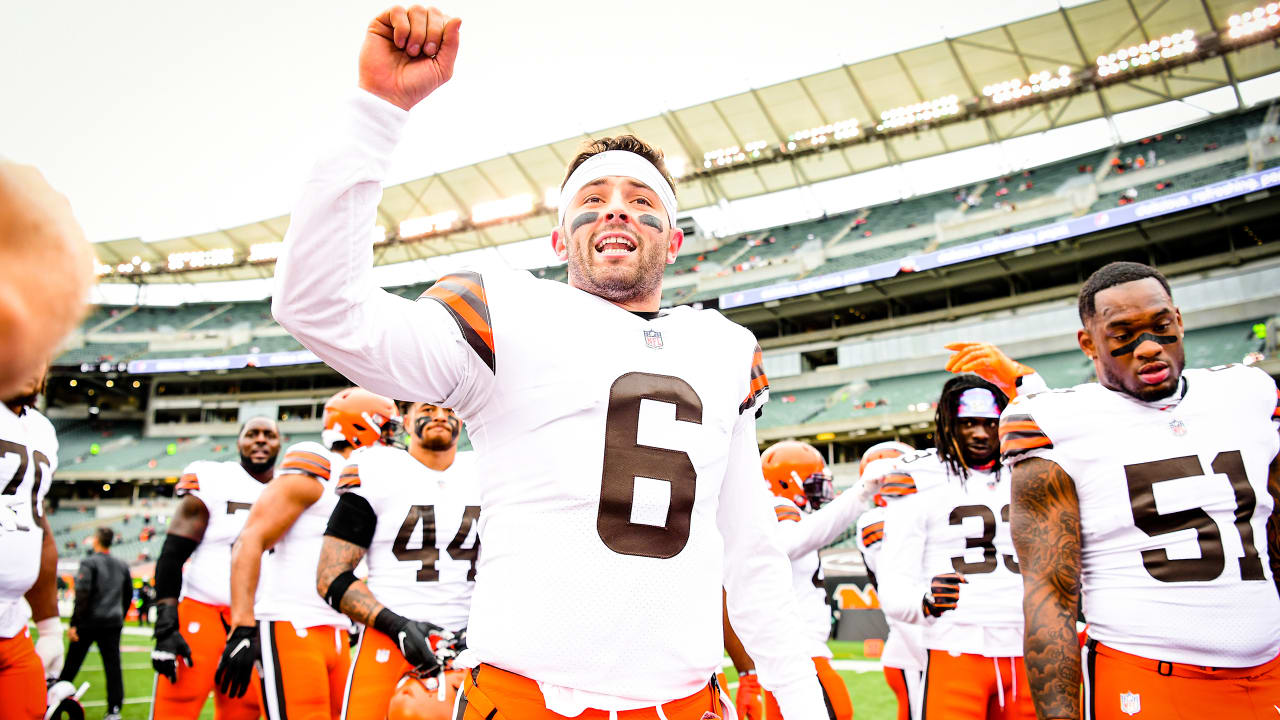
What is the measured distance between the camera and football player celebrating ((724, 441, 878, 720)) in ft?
13.1

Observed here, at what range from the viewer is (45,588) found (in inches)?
147

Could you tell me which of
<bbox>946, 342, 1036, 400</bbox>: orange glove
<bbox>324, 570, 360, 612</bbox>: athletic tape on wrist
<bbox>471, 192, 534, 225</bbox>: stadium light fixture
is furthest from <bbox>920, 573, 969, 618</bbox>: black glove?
<bbox>471, 192, 534, 225</bbox>: stadium light fixture

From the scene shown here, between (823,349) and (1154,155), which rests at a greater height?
(1154,155)

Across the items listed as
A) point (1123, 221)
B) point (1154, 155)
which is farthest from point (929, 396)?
point (1154, 155)

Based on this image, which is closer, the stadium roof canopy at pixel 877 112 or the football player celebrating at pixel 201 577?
the football player celebrating at pixel 201 577

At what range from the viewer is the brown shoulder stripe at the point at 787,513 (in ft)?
15.4

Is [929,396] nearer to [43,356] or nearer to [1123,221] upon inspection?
[1123,221]

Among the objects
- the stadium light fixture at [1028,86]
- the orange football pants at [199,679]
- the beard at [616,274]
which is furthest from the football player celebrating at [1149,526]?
the stadium light fixture at [1028,86]

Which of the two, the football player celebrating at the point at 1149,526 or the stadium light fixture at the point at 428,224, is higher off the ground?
the stadium light fixture at the point at 428,224

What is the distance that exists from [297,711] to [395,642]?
103 cm

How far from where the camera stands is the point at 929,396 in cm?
2572

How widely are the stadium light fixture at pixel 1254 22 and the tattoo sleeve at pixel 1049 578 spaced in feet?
89.4

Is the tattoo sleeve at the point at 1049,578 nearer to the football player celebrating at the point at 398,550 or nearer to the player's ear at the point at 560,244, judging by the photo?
the player's ear at the point at 560,244

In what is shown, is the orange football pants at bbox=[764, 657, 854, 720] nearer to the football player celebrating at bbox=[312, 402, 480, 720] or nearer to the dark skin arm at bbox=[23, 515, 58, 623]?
the football player celebrating at bbox=[312, 402, 480, 720]
